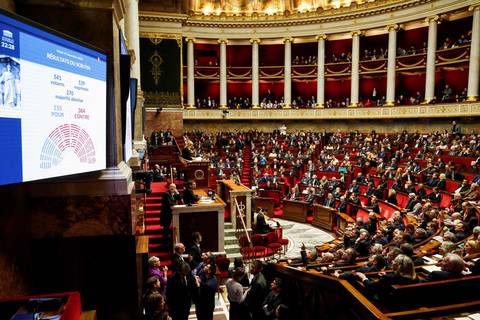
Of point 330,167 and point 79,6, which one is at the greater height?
point 79,6

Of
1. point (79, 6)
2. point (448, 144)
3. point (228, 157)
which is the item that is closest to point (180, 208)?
point (79, 6)

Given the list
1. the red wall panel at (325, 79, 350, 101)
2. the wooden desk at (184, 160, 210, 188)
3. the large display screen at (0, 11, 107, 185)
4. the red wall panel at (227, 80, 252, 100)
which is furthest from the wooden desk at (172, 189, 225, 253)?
the red wall panel at (227, 80, 252, 100)

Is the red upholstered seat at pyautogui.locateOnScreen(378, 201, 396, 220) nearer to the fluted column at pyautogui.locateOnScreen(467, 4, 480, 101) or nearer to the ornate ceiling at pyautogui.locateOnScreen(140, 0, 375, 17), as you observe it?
the fluted column at pyautogui.locateOnScreen(467, 4, 480, 101)

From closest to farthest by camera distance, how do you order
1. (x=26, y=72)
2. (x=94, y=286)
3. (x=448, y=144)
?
(x=26, y=72), (x=94, y=286), (x=448, y=144)

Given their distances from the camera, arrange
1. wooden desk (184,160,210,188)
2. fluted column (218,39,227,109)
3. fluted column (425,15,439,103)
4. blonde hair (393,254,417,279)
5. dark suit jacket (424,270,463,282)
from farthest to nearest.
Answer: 1. fluted column (218,39,227,109)
2. fluted column (425,15,439,103)
3. wooden desk (184,160,210,188)
4. dark suit jacket (424,270,463,282)
5. blonde hair (393,254,417,279)

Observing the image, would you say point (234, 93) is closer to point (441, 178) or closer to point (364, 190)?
point (364, 190)

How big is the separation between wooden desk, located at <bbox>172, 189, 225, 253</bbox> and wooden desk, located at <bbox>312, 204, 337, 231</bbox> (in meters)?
5.17

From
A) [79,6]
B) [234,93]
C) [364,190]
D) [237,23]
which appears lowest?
[364,190]

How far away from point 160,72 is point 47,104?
71.6 ft

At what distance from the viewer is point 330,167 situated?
17156 millimetres

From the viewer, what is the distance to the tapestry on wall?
23.0 m

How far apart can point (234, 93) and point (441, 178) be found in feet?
71.2

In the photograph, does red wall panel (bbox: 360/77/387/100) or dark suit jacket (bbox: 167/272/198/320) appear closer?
dark suit jacket (bbox: 167/272/198/320)

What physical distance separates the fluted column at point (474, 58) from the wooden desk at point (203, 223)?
17350 mm
